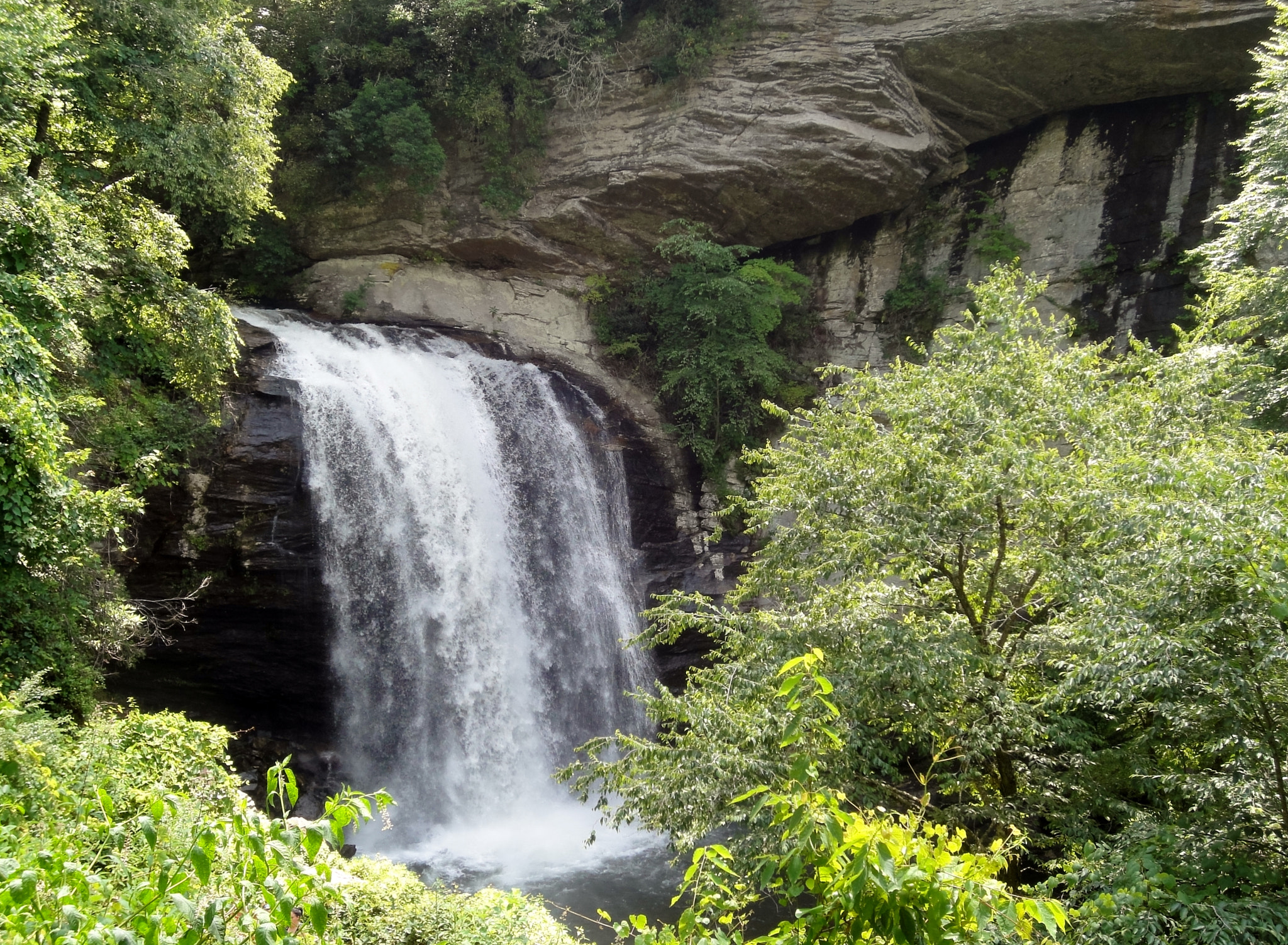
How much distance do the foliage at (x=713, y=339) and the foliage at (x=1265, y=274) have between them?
8601mm

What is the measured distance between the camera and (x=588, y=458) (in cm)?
1591

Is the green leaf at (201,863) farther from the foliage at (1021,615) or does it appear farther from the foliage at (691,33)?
the foliage at (691,33)

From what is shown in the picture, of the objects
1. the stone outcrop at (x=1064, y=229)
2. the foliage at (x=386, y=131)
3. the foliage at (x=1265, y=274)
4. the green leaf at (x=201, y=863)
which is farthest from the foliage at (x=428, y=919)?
the stone outcrop at (x=1064, y=229)

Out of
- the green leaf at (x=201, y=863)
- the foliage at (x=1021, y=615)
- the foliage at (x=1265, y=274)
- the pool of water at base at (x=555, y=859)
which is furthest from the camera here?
the pool of water at base at (x=555, y=859)

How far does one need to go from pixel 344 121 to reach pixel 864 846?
736 inches

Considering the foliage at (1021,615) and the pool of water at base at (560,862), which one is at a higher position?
the foliage at (1021,615)

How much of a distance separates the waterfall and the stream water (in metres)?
0.03

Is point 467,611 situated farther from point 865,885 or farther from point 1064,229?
point 1064,229

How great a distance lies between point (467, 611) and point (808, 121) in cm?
1274

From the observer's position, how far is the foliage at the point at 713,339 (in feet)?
58.1

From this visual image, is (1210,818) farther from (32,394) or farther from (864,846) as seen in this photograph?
(32,394)

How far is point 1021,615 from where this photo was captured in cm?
861

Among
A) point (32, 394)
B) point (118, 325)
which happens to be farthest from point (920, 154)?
point (32, 394)

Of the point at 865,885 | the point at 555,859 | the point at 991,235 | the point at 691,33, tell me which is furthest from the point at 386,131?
the point at 865,885
